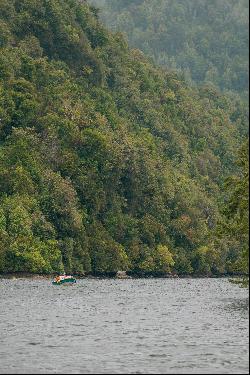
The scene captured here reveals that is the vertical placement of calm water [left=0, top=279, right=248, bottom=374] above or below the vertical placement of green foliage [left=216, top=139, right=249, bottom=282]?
below

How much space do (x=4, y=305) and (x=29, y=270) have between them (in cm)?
7429

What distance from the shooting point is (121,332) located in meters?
85.4

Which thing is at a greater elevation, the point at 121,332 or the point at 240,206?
the point at 240,206

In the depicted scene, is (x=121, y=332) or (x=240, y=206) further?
(x=240, y=206)

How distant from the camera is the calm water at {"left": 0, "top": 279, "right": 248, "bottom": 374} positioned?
6290 centimetres

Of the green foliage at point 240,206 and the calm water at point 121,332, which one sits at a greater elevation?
the green foliage at point 240,206

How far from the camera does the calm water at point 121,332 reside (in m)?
62.9

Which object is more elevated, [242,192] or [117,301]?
[242,192]

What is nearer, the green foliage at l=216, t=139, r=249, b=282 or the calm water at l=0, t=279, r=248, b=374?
the calm water at l=0, t=279, r=248, b=374

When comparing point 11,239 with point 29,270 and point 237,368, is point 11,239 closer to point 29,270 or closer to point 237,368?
point 29,270

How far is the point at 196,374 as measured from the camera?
5859 centimetres

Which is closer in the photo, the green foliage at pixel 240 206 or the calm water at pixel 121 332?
the calm water at pixel 121 332

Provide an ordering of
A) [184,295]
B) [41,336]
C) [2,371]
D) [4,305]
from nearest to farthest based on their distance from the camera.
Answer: [2,371], [41,336], [4,305], [184,295]

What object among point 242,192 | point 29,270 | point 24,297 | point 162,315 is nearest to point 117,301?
point 24,297
